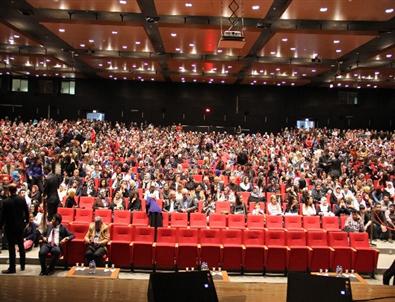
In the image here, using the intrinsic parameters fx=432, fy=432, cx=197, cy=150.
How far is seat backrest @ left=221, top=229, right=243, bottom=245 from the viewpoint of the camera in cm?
959

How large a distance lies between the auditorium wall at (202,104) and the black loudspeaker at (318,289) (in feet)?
102

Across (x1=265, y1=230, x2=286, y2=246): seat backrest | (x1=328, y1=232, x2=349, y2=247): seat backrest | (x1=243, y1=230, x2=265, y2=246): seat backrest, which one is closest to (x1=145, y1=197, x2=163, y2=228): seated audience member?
(x1=243, y1=230, x2=265, y2=246): seat backrest

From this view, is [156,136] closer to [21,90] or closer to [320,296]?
[21,90]

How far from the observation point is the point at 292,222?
10.8m

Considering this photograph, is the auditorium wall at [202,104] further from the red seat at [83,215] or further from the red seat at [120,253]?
the red seat at [120,253]

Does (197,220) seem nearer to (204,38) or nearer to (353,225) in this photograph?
(353,225)

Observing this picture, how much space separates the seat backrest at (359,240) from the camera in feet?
31.7

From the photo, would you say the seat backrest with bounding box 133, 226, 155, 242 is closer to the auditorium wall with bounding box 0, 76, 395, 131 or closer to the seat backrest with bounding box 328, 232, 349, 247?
the seat backrest with bounding box 328, 232, 349, 247

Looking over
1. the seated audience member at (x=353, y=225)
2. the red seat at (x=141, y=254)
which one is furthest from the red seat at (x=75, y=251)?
the seated audience member at (x=353, y=225)

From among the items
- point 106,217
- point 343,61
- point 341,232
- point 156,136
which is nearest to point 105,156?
point 156,136

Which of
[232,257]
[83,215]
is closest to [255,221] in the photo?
[232,257]

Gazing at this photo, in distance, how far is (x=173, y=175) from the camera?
15.2m

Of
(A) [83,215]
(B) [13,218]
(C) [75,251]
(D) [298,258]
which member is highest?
(B) [13,218]

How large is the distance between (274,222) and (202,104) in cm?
2373
